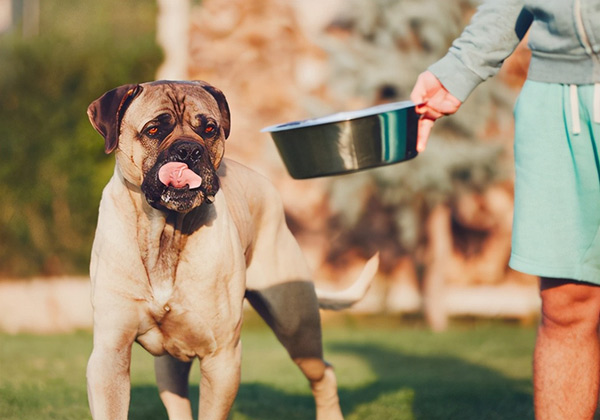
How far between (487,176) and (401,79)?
1940 millimetres

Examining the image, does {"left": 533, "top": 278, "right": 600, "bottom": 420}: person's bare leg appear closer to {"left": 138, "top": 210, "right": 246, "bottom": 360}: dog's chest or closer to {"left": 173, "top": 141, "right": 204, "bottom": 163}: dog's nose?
{"left": 138, "top": 210, "right": 246, "bottom": 360}: dog's chest

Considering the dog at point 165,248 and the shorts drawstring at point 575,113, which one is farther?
the dog at point 165,248

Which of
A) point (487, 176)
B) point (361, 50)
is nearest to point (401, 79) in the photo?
point (361, 50)

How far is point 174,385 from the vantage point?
448cm

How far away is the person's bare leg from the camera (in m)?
3.41

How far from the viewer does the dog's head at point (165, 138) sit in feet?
11.5

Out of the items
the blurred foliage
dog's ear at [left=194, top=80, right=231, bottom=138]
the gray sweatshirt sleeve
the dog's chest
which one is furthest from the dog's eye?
the blurred foliage

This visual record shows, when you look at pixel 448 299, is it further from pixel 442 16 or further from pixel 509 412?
pixel 509 412

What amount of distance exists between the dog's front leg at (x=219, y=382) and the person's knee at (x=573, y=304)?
136 centimetres

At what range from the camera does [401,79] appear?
13.3m

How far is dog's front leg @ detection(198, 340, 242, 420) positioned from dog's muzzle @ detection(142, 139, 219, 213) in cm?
70

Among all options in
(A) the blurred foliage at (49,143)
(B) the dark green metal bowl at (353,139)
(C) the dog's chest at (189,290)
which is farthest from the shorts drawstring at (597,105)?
(A) the blurred foliage at (49,143)

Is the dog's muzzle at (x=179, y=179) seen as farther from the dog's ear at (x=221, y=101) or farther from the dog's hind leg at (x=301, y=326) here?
the dog's hind leg at (x=301, y=326)

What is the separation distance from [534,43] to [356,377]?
4605 mm
